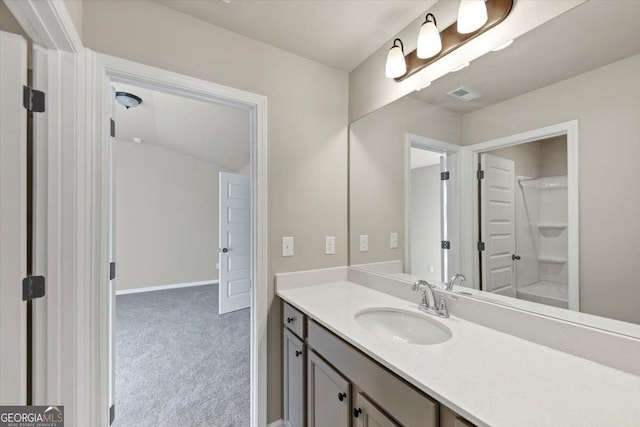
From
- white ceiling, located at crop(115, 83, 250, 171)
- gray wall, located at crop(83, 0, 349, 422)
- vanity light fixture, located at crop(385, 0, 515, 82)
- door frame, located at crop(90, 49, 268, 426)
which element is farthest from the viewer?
white ceiling, located at crop(115, 83, 250, 171)

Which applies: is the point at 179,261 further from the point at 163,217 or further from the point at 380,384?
the point at 380,384

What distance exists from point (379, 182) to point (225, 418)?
1849mm

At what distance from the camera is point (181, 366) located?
233 cm

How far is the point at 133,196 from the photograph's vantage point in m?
4.69

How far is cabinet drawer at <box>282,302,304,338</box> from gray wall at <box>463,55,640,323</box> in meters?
1.16

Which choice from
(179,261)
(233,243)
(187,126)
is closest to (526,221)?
(233,243)

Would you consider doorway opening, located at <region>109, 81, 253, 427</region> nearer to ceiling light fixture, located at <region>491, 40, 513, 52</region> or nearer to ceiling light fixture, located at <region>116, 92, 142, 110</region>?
ceiling light fixture, located at <region>116, 92, 142, 110</region>

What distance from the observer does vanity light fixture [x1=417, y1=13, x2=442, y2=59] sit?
1.31m

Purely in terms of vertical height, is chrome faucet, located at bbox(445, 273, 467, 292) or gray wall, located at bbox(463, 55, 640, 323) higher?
gray wall, located at bbox(463, 55, 640, 323)

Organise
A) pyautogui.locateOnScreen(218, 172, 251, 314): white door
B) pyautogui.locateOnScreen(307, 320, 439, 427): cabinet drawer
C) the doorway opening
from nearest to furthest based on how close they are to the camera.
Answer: pyautogui.locateOnScreen(307, 320, 439, 427): cabinet drawer < the doorway opening < pyautogui.locateOnScreen(218, 172, 251, 314): white door

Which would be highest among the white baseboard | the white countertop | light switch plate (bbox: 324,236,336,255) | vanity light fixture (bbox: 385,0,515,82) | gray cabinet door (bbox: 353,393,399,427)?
vanity light fixture (bbox: 385,0,515,82)

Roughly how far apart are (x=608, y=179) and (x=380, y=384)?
1008mm

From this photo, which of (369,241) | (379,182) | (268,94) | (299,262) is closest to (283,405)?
(299,262)

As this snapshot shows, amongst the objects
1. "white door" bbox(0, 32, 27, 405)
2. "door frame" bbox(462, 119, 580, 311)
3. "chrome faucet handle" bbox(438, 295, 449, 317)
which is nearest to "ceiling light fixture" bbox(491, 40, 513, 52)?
"door frame" bbox(462, 119, 580, 311)
